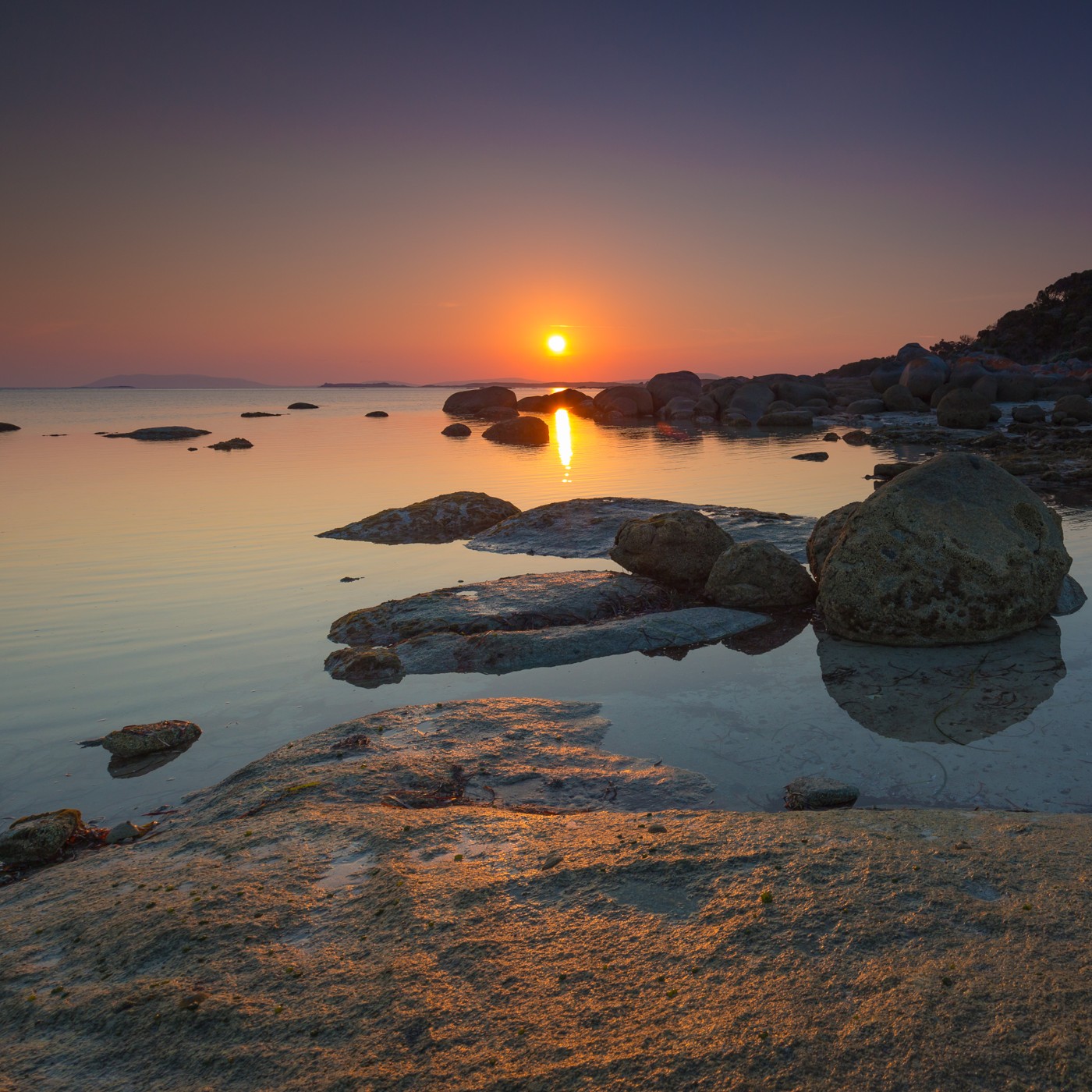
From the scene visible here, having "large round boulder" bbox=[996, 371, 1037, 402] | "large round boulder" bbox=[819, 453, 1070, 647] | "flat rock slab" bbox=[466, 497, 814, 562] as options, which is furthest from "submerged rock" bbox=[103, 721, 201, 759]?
"large round boulder" bbox=[996, 371, 1037, 402]

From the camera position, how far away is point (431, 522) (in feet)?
42.3

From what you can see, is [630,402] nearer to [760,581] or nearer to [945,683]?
[760,581]

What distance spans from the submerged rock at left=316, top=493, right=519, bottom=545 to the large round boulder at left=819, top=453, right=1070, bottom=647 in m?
6.58

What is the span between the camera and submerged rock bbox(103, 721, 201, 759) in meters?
5.32

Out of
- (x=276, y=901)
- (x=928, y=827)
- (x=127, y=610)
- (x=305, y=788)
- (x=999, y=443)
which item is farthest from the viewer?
(x=999, y=443)

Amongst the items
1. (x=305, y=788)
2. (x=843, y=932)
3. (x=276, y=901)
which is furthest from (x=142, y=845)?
(x=843, y=932)

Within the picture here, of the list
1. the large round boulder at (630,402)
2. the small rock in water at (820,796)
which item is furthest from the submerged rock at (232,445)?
the large round boulder at (630,402)

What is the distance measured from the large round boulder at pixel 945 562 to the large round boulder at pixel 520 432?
27.6 metres

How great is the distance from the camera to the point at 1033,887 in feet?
9.89

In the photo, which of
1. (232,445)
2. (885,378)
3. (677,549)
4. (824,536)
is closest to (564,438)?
(232,445)

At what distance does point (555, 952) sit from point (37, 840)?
3.10 m

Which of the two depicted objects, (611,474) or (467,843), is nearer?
(467,843)

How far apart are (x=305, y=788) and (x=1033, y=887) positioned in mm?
3600

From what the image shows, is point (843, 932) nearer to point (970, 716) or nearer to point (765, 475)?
point (970, 716)
